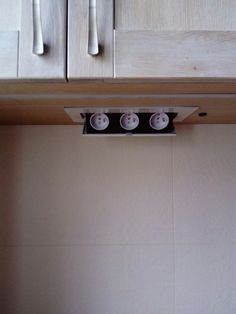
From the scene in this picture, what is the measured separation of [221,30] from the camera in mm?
521

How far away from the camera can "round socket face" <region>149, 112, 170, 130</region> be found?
786 millimetres

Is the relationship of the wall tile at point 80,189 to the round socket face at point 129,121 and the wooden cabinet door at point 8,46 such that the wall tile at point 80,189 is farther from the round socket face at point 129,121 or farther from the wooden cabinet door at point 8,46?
the wooden cabinet door at point 8,46

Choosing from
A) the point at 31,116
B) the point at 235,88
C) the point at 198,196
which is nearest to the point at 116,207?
the point at 198,196

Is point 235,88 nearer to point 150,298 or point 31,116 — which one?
point 31,116

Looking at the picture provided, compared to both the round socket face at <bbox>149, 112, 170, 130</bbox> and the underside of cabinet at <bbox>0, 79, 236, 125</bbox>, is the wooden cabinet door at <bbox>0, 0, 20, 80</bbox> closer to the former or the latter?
the underside of cabinet at <bbox>0, 79, 236, 125</bbox>

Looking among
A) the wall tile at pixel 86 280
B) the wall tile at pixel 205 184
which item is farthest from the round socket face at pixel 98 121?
the wall tile at pixel 86 280

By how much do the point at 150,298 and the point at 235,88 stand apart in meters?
0.64

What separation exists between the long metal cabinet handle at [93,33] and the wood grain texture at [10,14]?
0.12 metres

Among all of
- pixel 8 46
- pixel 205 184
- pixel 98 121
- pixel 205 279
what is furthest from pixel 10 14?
pixel 205 279

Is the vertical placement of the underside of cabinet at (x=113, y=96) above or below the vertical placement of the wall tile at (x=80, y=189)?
above

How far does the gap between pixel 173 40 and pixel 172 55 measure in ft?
0.08

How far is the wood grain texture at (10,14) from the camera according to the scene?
515 millimetres

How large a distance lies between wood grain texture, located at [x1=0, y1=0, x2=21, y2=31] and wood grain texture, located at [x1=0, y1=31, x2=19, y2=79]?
14 millimetres

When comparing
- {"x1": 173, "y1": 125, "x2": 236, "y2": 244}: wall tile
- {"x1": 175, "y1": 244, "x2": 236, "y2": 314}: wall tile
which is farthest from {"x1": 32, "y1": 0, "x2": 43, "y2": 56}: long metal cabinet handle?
{"x1": 175, "y1": 244, "x2": 236, "y2": 314}: wall tile
